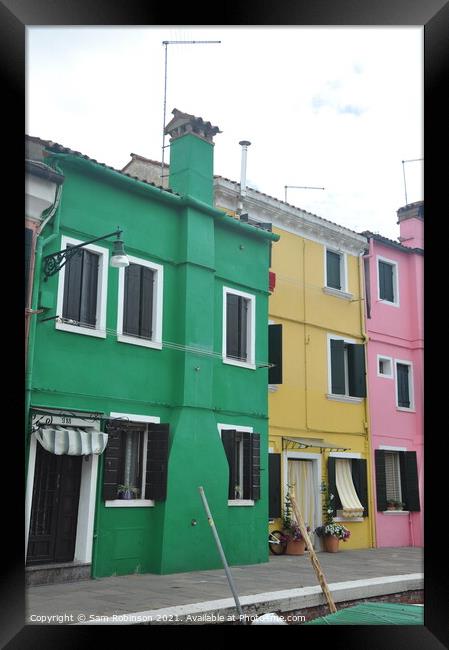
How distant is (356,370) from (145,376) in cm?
472

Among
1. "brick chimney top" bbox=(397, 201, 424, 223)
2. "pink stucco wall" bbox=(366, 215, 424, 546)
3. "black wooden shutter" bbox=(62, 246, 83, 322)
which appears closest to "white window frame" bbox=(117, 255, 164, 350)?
"black wooden shutter" bbox=(62, 246, 83, 322)

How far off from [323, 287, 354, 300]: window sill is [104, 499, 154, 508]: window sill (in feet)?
16.6

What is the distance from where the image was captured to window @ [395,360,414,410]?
12359mm

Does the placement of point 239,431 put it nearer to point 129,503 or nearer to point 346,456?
point 129,503

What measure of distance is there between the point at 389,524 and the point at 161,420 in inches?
207

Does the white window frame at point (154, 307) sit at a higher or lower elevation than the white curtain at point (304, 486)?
higher

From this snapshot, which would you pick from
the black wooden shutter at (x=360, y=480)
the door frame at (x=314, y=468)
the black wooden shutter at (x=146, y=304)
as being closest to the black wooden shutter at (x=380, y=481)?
the black wooden shutter at (x=360, y=480)

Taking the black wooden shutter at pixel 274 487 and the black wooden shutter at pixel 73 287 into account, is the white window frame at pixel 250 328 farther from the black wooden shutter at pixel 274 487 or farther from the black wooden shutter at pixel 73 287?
the black wooden shutter at pixel 73 287

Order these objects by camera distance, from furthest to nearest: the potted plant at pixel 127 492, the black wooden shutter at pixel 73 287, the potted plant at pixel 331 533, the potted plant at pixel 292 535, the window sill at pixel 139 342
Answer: the potted plant at pixel 331 533 < the potted plant at pixel 292 535 < the window sill at pixel 139 342 < the potted plant at pixel 127 492 < the black wooden shutter at pixel 73 287

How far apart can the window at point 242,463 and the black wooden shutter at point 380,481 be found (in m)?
3.26

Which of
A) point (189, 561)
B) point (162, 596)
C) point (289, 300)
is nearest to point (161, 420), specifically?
point (189, 561)

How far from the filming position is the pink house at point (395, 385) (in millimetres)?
11571

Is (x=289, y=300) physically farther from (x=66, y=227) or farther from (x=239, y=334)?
(x=66, y=227)

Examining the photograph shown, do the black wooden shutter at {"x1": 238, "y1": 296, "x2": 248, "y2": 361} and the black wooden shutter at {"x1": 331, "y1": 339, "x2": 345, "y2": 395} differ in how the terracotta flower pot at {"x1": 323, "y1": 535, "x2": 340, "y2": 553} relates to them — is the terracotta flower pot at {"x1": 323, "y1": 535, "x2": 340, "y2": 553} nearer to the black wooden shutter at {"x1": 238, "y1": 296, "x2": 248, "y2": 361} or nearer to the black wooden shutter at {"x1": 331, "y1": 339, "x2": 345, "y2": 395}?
the black wooden shutter at {"x1": 331, "y1": 339, "x2": 345, "y2": 395}
